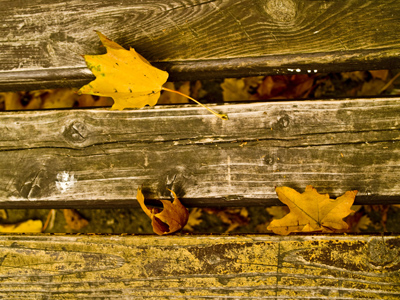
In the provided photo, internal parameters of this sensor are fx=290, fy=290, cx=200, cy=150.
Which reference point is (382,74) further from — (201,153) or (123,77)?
(123,77)

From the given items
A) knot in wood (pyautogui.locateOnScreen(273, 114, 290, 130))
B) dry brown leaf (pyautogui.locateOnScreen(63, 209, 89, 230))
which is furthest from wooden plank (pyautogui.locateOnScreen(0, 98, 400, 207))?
dry brown leaf (pyautogui.locateOnScreen(63, 209, 89, 230))

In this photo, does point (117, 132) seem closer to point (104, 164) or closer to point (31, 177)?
point (104, 164)

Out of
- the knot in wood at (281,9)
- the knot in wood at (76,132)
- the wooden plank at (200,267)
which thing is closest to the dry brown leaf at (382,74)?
the knot in wood at (281,9)

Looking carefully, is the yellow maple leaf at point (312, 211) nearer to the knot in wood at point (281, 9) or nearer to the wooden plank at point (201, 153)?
the wooden plank at point (201, 153)

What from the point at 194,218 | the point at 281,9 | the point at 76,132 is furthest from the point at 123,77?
the point at 194,218

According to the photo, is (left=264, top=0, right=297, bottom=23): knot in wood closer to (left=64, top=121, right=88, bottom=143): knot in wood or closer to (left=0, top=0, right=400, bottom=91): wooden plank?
(left=0, top=0, right=400, bottom=91): wooden plank

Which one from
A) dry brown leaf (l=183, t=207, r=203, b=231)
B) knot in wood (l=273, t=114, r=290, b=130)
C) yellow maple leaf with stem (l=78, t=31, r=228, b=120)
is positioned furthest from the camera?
dry brown leaf (l=183, t=207, r=203, b=231)
